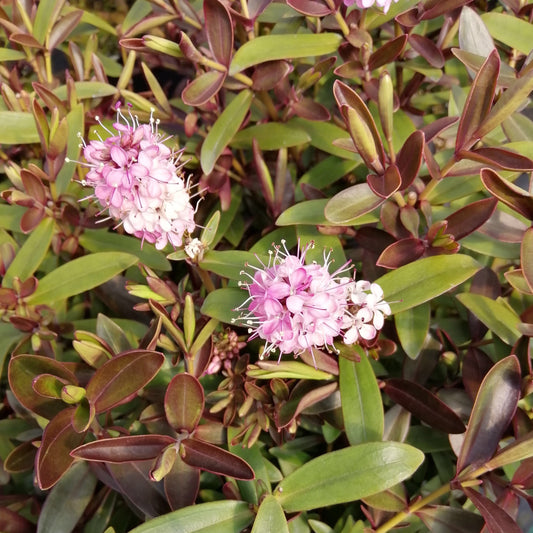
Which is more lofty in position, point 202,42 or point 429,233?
point 202,42

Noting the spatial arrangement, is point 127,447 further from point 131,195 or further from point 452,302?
point 452,302

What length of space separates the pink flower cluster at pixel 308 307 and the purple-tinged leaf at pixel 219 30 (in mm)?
462

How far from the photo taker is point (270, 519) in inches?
34.2

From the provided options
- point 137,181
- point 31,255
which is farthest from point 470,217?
point 31,255

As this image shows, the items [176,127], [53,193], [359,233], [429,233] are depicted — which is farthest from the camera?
[176,127]

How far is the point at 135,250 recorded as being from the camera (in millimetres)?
1254

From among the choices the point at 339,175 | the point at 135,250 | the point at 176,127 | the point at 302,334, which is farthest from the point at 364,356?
A: the point at 176,127

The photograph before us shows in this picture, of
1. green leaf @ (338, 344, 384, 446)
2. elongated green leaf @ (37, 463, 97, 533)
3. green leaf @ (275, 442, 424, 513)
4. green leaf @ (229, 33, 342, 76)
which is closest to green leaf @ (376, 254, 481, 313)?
green leaf @ (338, 344, 384, 446)

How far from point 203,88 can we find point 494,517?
862 millimetres

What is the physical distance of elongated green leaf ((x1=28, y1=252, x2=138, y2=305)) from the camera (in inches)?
44.4

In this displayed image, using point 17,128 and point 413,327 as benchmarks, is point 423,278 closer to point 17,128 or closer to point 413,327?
point 413,327

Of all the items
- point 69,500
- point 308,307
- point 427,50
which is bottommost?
point 69,500

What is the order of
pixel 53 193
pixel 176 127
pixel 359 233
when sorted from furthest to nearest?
pixel 176 127, pixel 53 193, pixel 359 233

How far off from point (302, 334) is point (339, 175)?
A: 53 cm
